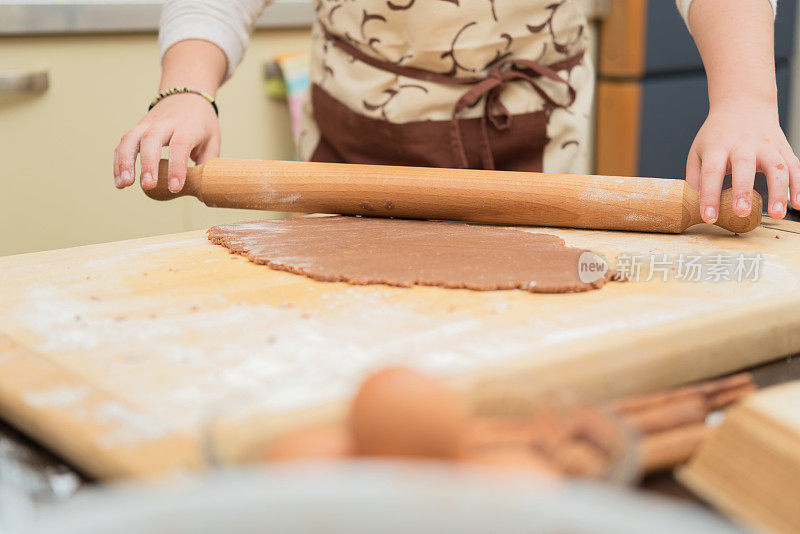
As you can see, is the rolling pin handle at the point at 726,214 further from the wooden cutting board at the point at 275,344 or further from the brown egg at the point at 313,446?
the brown egg at the point at 313,446

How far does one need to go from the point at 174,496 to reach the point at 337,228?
0.89m

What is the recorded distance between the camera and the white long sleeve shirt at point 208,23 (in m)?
1.45

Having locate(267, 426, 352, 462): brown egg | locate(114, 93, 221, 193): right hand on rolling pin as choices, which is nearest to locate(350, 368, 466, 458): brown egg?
locate(267, 426, 352, 462): brown egg

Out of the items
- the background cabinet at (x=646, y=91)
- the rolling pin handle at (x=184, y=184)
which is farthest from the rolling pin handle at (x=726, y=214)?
the background cabinet at (x=646, y=91)

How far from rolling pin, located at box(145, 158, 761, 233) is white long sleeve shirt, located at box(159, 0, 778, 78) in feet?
1.01

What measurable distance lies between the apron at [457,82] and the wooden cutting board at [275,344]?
50 cm

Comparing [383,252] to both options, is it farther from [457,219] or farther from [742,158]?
[742,158]

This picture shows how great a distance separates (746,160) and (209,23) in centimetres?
94

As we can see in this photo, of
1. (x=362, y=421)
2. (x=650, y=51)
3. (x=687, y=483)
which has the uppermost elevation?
(x=650, y=51)

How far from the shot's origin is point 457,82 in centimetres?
136

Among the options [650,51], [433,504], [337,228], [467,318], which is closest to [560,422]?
[433,504]

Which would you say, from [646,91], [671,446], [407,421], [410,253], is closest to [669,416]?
[671,446]

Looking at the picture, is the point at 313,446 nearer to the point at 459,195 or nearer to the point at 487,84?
the point at 459,195

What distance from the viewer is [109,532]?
0.97 feet
